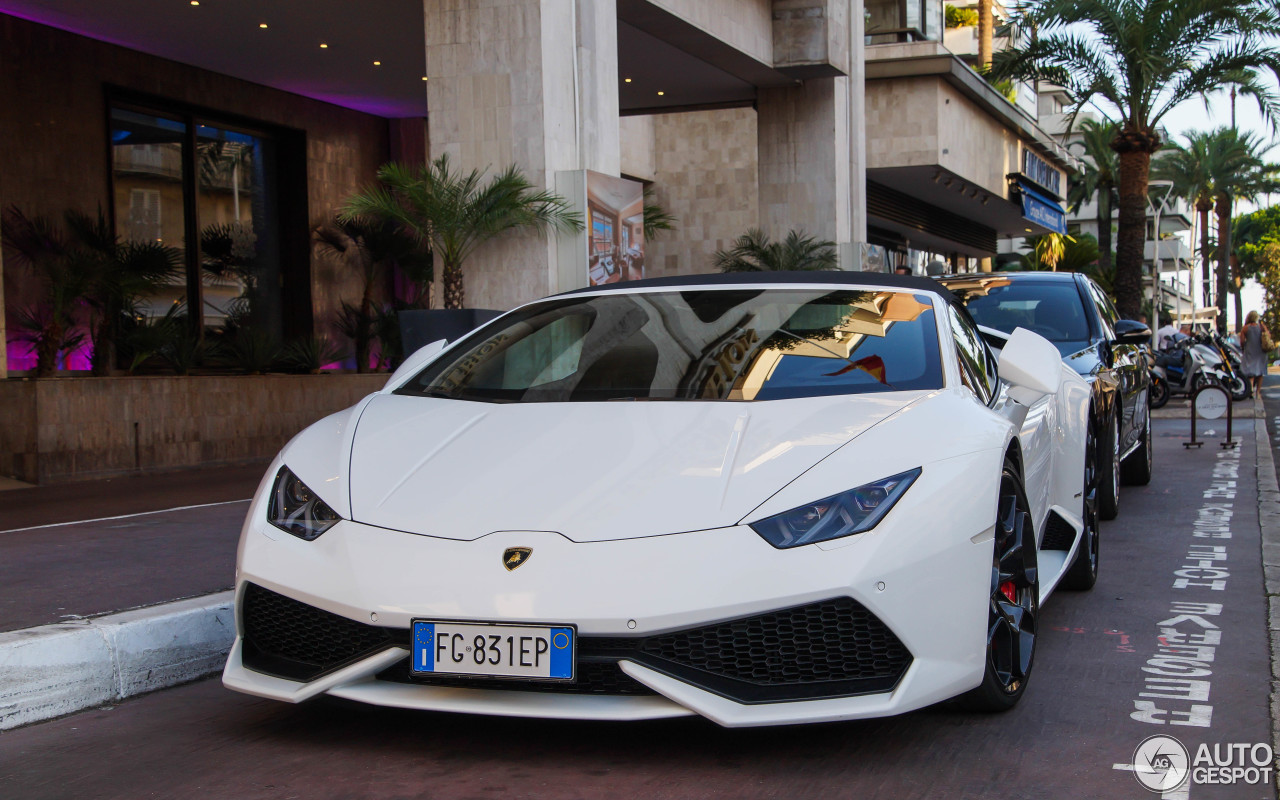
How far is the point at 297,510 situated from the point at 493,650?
0.80 m

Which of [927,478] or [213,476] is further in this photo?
[213,476]

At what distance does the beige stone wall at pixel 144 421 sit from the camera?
1142 centimetres

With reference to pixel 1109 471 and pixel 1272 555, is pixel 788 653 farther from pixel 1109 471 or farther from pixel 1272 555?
pixel 1109 471

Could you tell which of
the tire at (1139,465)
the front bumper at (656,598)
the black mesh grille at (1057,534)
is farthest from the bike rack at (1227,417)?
the front bumper at (656,598)

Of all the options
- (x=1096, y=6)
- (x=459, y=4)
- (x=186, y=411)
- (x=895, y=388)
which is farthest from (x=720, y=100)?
(x=895, y=388)

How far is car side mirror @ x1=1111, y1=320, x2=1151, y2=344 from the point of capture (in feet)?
26.5

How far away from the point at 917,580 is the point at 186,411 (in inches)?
457

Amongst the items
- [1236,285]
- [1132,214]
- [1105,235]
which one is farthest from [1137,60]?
[1236,285]

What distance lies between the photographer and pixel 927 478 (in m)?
3.11

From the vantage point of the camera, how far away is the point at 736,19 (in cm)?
1698

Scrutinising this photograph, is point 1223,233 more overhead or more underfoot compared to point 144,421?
more overhead

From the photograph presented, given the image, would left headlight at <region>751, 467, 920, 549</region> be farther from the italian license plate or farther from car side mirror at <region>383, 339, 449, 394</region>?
car side mirror at <region>383, 339, 449, 394</region>

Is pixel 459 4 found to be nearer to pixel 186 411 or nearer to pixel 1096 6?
pixel 186 411

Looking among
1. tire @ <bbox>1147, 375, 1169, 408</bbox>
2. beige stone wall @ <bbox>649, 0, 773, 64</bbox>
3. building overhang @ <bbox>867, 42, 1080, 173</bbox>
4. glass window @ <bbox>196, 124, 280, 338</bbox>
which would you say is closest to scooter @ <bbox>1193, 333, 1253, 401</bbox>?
tire @ <bbox>1147, 375, 1169, 408</bbox>
